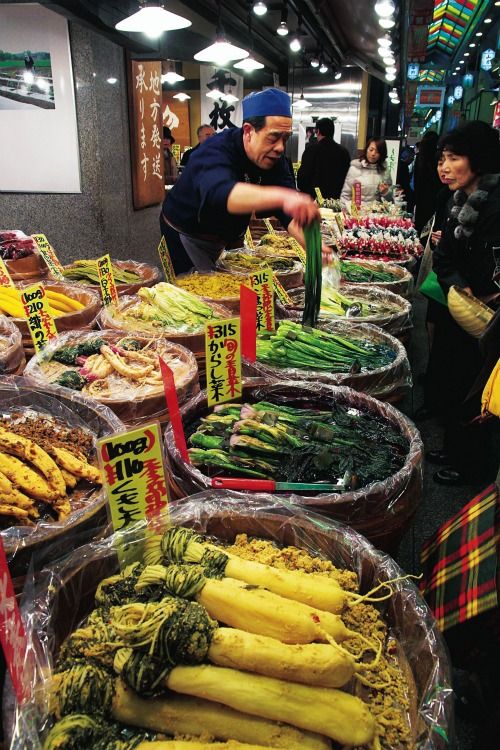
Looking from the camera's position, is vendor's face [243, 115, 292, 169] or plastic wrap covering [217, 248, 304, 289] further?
plastic wrap covering [217, 248, 304, 289]

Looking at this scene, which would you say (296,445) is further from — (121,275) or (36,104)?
(36,104)

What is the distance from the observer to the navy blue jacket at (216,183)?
318 centimetres

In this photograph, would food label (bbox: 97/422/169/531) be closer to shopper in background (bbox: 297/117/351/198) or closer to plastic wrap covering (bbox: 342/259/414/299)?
plastic wrap covering (bbox: 342/259/414/299)

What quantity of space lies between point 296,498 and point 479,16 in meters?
20.2

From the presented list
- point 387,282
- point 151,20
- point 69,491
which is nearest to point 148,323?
point 69,491

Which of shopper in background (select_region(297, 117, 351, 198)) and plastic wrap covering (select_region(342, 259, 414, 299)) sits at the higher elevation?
shopper in background (select_region(297, 117, 351, 198))

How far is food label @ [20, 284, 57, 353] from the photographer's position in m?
2.73

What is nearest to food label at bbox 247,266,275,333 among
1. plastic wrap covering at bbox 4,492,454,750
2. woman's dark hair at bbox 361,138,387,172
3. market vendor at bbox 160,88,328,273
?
market vendor at bbox 160,88,328,273

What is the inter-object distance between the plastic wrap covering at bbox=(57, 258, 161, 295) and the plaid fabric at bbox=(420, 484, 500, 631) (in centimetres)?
279

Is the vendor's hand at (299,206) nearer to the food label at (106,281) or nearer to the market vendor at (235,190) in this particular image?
the market vendor at (235,190)

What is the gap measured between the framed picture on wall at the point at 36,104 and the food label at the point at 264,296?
3945 millimetres

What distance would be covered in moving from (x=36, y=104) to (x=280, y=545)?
6036 mm

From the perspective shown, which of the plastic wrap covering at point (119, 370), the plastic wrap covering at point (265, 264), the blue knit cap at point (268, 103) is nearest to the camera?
the plastic wrap covering at point (119, 370)

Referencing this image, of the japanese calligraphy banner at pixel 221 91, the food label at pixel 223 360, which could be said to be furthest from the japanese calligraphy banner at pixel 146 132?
the food label at pixel 223 360
